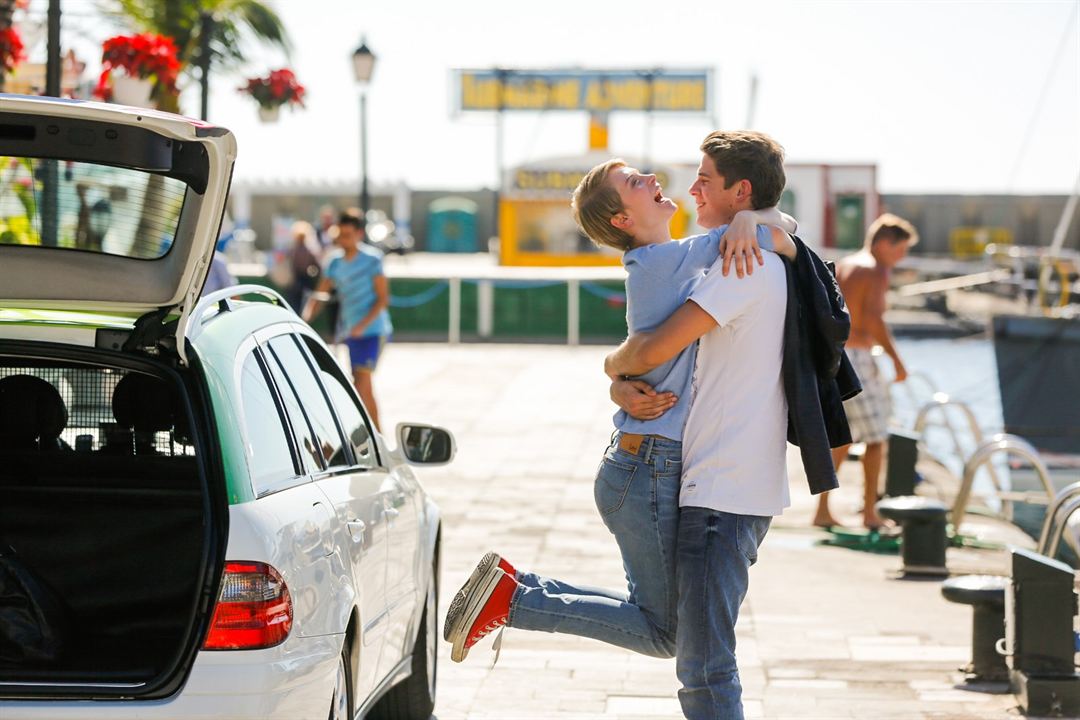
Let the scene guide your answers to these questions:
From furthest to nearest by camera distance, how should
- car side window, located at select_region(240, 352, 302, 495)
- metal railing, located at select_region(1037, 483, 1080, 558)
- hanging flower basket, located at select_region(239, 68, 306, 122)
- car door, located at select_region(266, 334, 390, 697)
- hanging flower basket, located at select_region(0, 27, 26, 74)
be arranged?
hanging flower basket, located at select_region(239, 68, 306, 122) → hanging flower basket, located at select_region(0, 27, 26, 74) → metal railing, located at select_region(1037, 483, 1080, 558) → car door, located at select_region(266, 334, 390, 697) → car side window, located at select_region(240, 352, 302, 495)

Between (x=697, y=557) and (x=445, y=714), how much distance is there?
6.75 feet

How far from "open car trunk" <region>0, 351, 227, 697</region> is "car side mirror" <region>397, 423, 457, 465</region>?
129cm

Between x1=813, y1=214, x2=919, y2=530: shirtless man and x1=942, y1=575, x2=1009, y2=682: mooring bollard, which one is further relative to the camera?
x1=813, y1=214, x2=919, y2=530: shirtless man

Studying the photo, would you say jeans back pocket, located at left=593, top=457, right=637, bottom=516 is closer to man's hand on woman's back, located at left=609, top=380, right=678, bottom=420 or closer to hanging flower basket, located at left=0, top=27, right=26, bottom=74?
man's hand on woman's back, located at left=609, top=380, right=678, bottom=420

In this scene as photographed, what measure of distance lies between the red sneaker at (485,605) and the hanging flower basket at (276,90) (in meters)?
11.4

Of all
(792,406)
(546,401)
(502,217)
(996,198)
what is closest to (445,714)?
(792,406)

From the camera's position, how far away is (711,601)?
4391mm

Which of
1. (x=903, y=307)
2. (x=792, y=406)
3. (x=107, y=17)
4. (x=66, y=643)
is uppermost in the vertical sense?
(x=107, y=17)

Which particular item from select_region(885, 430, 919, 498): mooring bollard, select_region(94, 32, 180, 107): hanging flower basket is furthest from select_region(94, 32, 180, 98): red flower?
select_region(885, 430, 919, 498): mooring bollard

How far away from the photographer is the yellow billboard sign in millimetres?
46656

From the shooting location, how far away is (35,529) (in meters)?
4.79

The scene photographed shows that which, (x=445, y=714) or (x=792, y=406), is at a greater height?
(x=792, y=406)

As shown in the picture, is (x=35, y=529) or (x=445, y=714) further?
(x=445, y=714)

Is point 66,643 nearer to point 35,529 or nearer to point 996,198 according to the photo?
point 35,529
